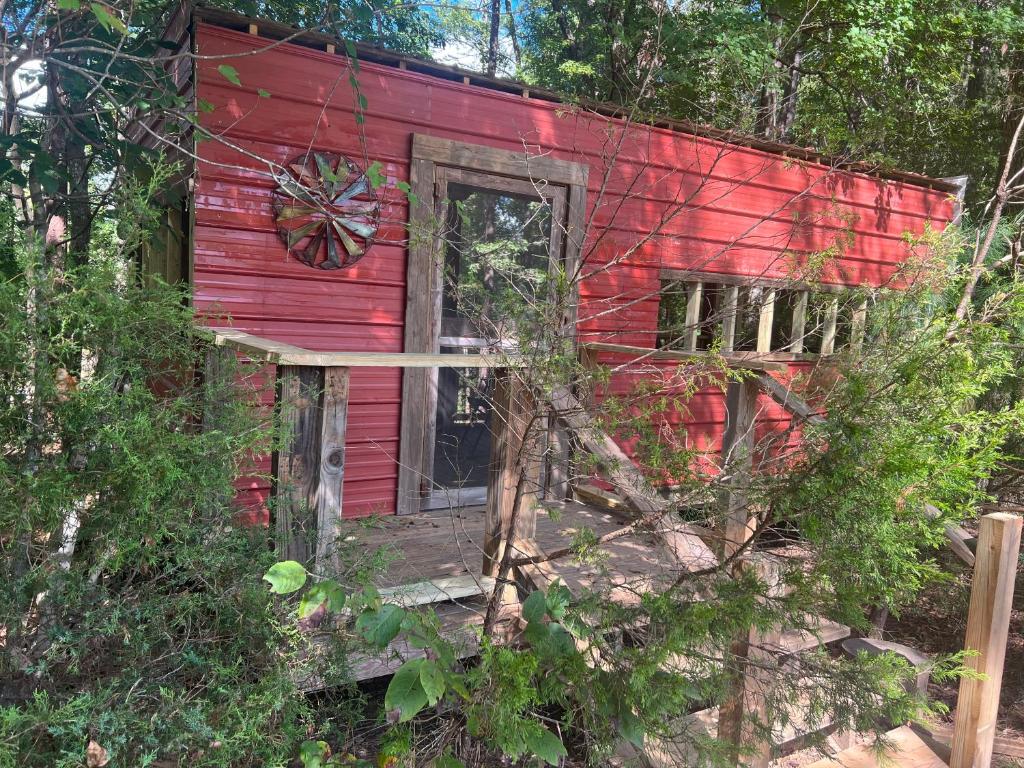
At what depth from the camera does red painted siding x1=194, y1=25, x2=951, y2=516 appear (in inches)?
160

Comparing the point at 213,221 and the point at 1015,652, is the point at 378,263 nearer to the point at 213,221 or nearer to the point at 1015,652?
the point at 213,221

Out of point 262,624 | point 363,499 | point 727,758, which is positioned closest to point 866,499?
point 727,758

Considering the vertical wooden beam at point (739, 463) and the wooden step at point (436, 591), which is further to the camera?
the wooden step at point (436, 591)

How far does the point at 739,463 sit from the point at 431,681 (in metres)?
1.23

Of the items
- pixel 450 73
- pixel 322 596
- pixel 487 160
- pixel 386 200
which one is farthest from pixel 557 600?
pixel 450 73

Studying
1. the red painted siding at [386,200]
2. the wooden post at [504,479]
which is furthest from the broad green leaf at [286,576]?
the red painted siding at [386,200]

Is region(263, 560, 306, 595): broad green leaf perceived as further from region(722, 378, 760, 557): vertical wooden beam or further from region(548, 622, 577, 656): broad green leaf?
region(722, 378, 760, 557): vertical wooden beam

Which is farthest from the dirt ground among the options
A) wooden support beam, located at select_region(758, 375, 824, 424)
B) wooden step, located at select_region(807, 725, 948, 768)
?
wooden support beam, located at select_region(758, 375, 824, 424)

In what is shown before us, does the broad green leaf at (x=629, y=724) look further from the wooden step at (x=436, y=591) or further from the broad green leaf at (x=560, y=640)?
the wooden step at (x=436, y=591)

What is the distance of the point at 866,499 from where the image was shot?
2139 mm

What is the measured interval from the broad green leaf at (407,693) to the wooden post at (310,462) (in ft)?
2.33

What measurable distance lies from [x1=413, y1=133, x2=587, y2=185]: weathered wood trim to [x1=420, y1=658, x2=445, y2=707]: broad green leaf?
3.20 metres

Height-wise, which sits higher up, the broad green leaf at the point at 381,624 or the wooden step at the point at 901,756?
the broad green leaf at the point at 381,624

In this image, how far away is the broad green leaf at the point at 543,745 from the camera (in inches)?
79.5
